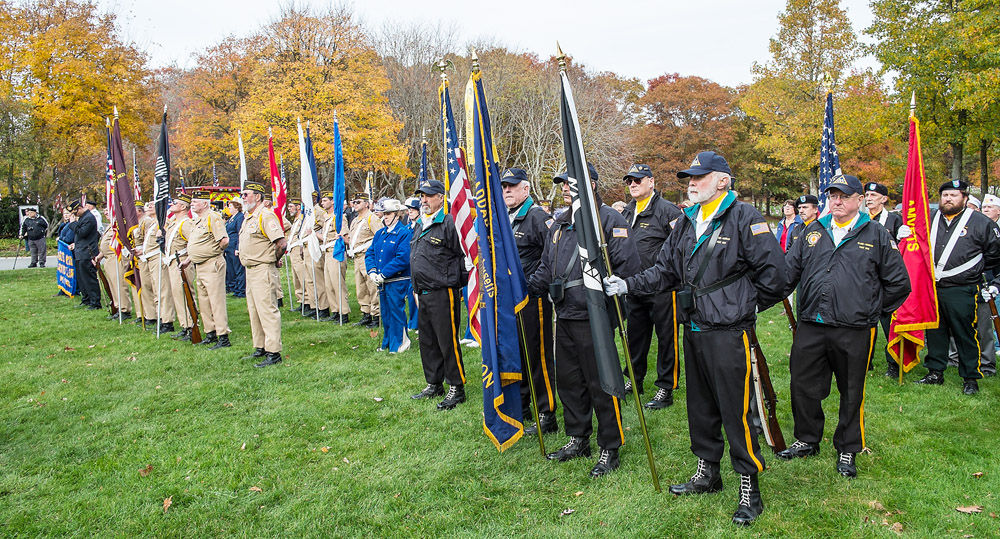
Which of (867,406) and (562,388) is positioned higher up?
(562,388)

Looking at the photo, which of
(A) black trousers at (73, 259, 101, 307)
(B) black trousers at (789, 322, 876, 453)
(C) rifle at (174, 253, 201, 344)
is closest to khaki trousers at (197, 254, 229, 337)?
(C) rifle at (174, 253, 201, 344)

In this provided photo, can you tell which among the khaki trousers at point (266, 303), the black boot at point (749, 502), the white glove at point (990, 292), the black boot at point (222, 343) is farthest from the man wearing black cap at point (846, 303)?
the black boot at point (222, 343)

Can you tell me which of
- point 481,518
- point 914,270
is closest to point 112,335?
point 481,518

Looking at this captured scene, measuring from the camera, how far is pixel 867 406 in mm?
6016

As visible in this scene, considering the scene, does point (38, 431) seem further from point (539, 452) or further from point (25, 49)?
point (25, 49)

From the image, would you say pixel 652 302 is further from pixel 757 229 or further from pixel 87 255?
pixel 87 255

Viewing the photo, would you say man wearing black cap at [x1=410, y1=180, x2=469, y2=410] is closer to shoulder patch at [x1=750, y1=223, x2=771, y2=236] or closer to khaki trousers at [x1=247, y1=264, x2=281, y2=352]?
khaki trousers at [x1=247, y1=264, x2=281, y2=352]

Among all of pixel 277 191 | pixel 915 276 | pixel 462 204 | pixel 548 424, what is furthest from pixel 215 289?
pixel 915 276

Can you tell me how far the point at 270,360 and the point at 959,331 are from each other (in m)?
8.36

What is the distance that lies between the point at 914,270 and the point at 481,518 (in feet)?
19.0

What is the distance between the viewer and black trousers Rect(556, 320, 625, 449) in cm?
468

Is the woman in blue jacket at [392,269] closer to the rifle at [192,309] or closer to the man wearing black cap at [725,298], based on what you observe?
the rifle at [192,309]

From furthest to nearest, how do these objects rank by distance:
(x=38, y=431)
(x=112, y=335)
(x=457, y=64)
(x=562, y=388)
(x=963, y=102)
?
(x=457, y=64) < (x=963, y=102) < (x=112, y=335) < (x=38, y=431) < (x=562, y=388)

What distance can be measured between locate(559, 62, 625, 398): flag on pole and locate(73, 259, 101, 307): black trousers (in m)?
13.3
